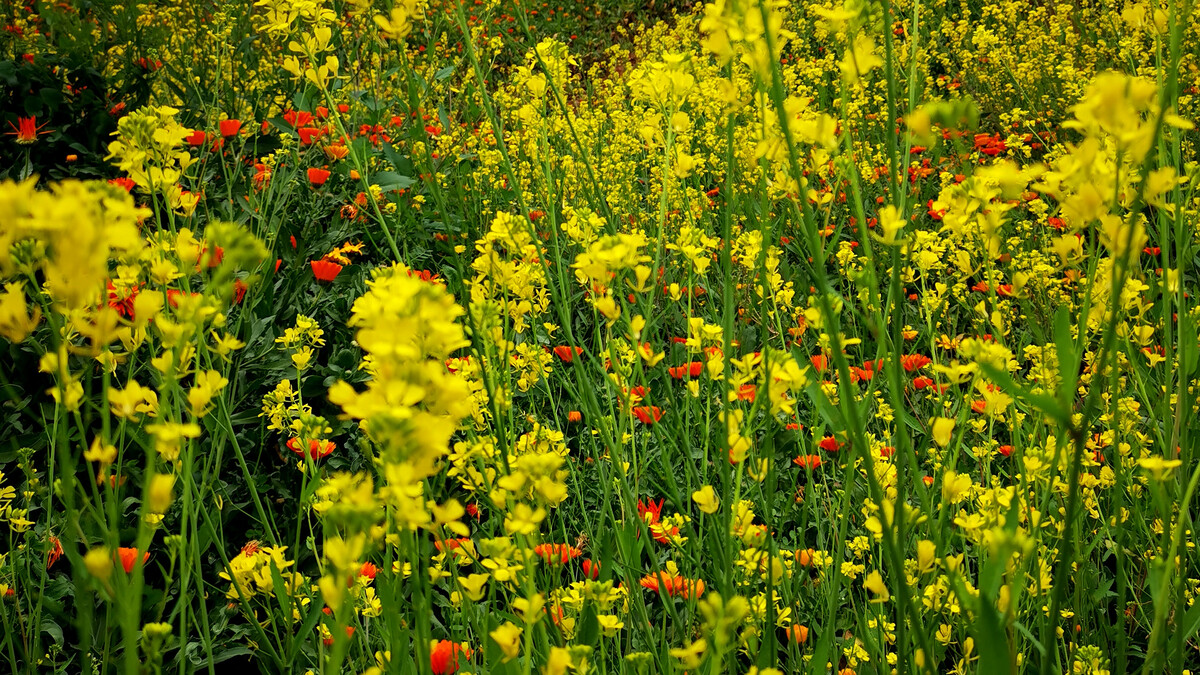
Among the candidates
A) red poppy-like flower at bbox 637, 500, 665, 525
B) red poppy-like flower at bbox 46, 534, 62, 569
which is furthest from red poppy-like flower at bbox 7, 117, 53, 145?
red poppy-like flower at bbox 637, 500, 665, 525

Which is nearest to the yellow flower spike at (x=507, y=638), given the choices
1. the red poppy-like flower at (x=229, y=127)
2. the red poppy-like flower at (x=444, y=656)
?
the red poppy-like flower at (x=444, y=656)

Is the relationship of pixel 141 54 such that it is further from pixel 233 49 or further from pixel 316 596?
pixel 316 596

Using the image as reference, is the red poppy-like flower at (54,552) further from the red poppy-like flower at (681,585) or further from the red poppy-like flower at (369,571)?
the red poppy-like flower at (681,585)

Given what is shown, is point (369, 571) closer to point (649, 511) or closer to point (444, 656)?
point (444, 656)

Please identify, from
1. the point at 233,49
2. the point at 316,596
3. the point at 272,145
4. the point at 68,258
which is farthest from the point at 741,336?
the point at 233,49

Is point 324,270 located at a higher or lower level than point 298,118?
lower

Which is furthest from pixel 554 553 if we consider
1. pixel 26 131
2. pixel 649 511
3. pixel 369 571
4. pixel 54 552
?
pixel 26 131

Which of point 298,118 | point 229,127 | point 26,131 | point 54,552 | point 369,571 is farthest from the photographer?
point 298,118

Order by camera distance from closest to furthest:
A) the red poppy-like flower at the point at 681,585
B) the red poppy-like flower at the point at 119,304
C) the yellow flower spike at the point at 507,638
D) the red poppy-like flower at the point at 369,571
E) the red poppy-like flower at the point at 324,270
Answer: the yellow flower spike at the point at 507,638 → the red poppy-like flower at the point at 681,585 → the red poppy-like flower at the point at 369,571 → the red poppy-like flower at the point at 119,304 → the red poppy-like flower at the point at 324,270

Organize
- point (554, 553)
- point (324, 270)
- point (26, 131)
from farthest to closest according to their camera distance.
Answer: point (26, 131) → point (324, 270) → point (554, 553)

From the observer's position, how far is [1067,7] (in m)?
4.73

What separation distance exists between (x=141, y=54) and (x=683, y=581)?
3.07 metres

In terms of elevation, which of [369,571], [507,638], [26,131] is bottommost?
[369,571]

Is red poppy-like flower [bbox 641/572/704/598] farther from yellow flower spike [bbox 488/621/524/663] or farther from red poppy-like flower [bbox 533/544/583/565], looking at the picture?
yellow flower spike [bbox 488/621/524/663]
